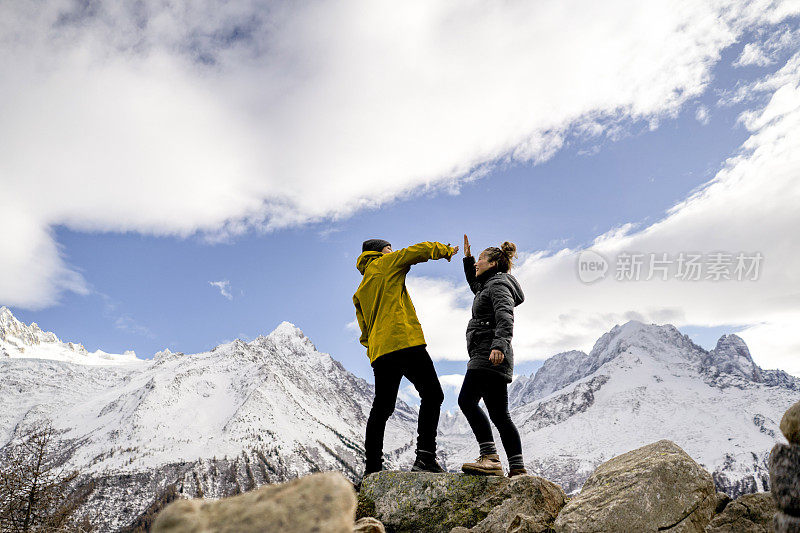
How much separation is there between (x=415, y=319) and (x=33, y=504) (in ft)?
78.0

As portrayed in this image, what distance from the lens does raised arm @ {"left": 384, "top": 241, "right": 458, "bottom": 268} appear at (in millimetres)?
7578

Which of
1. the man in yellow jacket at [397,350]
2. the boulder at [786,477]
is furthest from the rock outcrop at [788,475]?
the man in yellow jacket at [397,350]

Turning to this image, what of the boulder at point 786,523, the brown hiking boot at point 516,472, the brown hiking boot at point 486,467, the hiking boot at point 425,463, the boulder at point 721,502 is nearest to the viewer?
the boulder at point 786,523

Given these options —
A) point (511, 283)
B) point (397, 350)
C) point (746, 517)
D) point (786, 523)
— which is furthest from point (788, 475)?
point (511, 283)

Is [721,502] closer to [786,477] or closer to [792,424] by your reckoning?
[786,477]

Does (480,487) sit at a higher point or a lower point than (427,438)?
lower

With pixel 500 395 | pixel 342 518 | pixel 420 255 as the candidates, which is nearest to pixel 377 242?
pixel 420 255

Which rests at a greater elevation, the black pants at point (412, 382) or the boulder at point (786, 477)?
the black pants at point (412, 382)

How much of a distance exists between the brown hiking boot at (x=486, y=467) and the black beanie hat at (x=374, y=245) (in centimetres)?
394

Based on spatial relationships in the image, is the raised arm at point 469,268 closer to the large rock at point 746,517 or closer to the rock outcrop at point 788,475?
the large rock at point 746,517

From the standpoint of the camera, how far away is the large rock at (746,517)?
489cm

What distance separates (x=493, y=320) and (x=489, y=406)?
4.58 ft

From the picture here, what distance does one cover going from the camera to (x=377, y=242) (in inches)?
347

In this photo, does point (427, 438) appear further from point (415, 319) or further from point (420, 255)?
point (420, 255)
